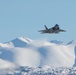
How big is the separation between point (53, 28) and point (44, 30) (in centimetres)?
161

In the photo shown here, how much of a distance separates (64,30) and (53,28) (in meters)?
1.77

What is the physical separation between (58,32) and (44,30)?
86.7 inches

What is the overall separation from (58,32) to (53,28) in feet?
3.19

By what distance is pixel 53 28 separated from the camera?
76.0 metres

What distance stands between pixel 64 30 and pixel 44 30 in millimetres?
2997

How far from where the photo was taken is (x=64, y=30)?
7656cm

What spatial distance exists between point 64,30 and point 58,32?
40.5 inches

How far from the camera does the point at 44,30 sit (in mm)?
76875

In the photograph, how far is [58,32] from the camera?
7619 cm
